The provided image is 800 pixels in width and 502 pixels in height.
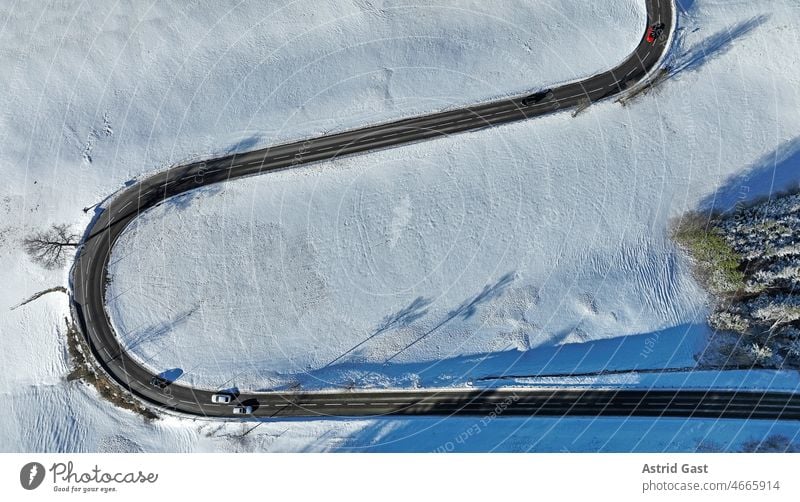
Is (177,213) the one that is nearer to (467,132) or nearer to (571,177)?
(467,132)

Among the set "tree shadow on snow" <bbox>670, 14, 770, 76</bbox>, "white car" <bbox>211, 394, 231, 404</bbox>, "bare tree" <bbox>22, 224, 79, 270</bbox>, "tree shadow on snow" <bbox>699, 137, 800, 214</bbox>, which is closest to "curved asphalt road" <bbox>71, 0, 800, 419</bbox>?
"white car" <bbox>211, 394, 231, 404</bbox>

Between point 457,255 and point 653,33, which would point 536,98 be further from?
point 457,255

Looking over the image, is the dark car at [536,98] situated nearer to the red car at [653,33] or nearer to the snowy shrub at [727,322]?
the red car at [653,33]

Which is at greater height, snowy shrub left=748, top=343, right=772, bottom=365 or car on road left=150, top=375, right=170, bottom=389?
car on road left=150, top=375, right=170, bottom=389

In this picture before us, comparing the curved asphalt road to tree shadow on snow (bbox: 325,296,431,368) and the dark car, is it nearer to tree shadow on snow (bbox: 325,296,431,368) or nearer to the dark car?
the dark car

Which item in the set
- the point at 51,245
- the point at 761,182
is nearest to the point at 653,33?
the point at 761,182

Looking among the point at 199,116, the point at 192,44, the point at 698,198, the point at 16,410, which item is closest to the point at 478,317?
the point at 698,198
